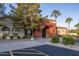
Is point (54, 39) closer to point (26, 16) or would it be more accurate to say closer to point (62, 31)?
point (62, 31)

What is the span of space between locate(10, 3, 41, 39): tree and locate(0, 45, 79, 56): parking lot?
0.89 metres

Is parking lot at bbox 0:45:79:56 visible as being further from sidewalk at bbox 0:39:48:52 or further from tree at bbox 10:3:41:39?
tree at bbox 10:3:41:39

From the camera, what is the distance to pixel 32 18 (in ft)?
41.7

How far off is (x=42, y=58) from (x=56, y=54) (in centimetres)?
64

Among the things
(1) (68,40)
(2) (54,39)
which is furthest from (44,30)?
(1) (68,40)

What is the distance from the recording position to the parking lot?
40.5 ft

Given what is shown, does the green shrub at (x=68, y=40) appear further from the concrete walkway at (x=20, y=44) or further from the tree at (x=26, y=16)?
the tree at (x=26, y=16)

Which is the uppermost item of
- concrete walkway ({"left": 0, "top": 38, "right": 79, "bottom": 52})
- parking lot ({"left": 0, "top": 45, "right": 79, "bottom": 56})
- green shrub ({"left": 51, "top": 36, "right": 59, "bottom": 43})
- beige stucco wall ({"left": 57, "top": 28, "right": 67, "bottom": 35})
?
beige stucco wall ({"left": 57, "top": 28, "right": 67, "bottom": 35})

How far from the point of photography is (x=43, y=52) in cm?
1253

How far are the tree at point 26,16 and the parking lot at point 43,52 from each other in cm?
89

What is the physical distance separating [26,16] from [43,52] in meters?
1.60

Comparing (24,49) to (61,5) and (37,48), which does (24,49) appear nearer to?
(37,48)

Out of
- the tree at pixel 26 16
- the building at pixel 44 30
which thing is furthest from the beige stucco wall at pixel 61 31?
the tree at pixel 26 16

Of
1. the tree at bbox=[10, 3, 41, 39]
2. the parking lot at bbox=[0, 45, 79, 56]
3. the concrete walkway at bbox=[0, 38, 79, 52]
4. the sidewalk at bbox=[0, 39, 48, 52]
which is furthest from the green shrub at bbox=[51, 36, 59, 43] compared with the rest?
the tree at bbox=[10, 3, 41, 39]
